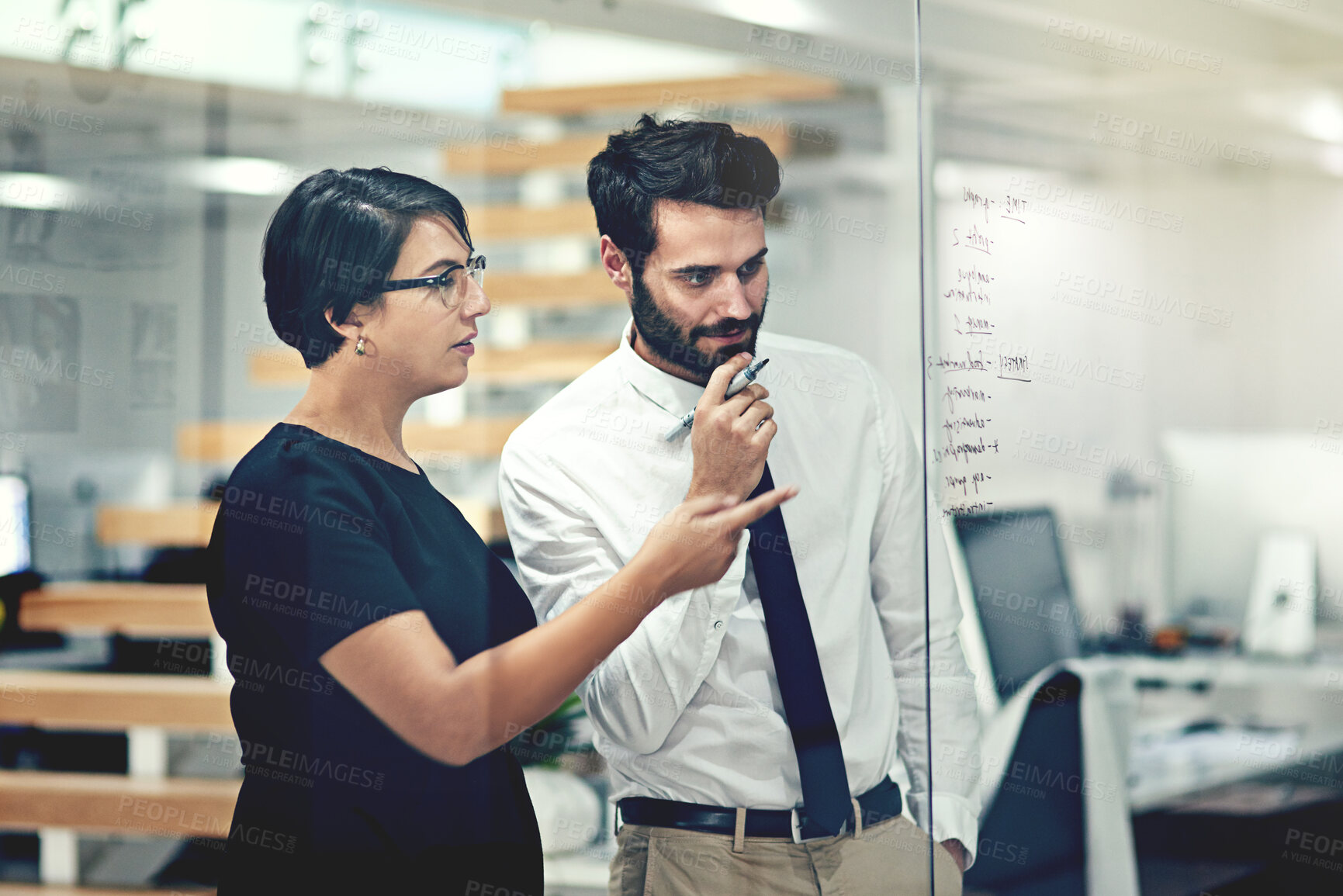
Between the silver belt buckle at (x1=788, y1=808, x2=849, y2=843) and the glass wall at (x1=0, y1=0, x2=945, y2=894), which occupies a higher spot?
the glass wall at (x1=0, y1=0, x2=945, y2=894)

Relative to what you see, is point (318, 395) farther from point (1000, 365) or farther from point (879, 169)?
point (1000, 365)

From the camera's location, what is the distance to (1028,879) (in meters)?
1.79

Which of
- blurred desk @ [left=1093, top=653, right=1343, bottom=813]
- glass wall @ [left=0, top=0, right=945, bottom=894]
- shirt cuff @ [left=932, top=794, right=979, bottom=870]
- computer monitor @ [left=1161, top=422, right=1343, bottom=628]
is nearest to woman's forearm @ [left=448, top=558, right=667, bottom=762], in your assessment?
glass wall @ [left=0, top=0, right=945, bottom=894]

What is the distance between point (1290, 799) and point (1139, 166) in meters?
1.33

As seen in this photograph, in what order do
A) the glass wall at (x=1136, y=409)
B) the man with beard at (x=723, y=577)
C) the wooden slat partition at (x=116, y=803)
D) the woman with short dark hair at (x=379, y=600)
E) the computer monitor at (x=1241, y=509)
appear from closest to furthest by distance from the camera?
the woman with short dark hair at (x=379, y=600) < the man with beard at (x=723, y=577) < the wooden slat partition at (x=116, y=803) < the glass wall at (x=1136, y=409) < the computer monitor at (x=1241, y=509)

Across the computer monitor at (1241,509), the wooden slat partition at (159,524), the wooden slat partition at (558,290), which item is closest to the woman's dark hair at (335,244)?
the wooden slat partition at (558,290)

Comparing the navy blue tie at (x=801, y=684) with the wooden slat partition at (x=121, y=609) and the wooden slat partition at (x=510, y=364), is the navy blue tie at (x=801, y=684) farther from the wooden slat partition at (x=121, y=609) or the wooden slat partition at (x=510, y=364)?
the wooden slat partition at (x=121, y=609)

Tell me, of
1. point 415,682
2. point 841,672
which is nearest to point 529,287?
point 415,682

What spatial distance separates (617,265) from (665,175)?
15cm

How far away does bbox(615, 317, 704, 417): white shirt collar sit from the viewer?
150 centimetres

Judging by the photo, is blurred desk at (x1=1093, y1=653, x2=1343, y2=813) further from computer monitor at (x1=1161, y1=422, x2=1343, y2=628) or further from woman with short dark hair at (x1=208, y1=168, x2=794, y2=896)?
woman with short dark hair at (x1=208, y1=168, x2=794, y2=896)

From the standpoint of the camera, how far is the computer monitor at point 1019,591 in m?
1.95

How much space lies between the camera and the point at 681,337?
1.50 meters

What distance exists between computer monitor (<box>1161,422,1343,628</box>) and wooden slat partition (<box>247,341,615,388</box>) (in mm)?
1442
